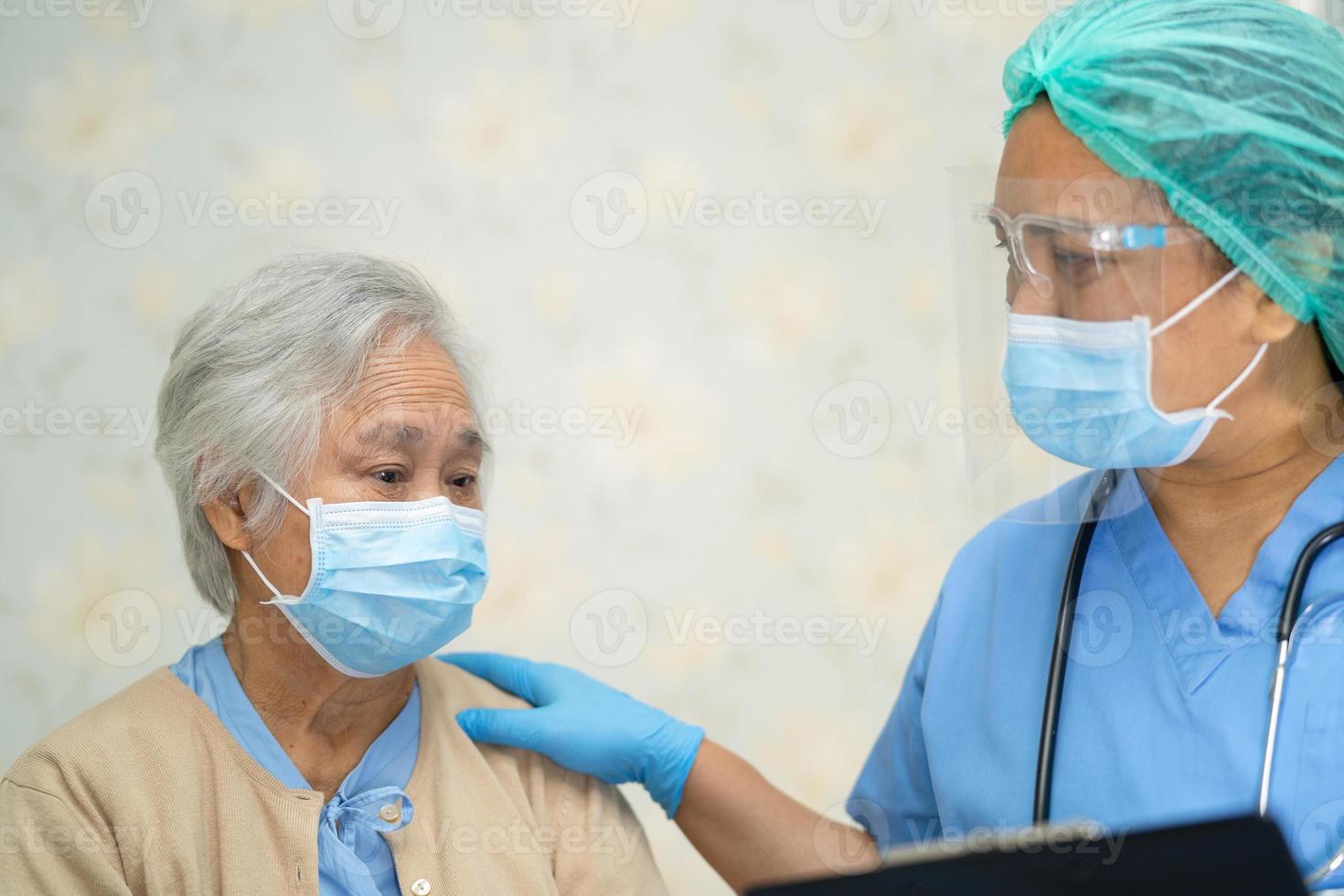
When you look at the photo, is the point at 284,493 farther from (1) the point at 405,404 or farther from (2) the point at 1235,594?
(2) the point at 1235,594

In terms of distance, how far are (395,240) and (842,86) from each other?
880mm

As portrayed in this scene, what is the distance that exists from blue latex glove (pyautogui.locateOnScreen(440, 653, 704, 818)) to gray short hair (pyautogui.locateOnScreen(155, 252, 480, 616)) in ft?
1.35

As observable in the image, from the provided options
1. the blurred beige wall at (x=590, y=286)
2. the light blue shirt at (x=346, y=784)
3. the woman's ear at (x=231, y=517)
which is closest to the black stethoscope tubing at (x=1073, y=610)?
the blurred beige wall at (x=590, y=286)

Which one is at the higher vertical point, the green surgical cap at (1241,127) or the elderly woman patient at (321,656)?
the green surgical cap at (1241,127)

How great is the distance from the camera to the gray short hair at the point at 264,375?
61.0 inches

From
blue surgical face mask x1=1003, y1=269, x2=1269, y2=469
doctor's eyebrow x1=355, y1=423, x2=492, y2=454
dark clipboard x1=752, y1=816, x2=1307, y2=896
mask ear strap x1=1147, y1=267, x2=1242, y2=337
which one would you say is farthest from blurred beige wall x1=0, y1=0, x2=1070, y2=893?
dark clipboard x1=752, y1=816, x2=1307, y2=896

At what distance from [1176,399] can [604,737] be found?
86cm

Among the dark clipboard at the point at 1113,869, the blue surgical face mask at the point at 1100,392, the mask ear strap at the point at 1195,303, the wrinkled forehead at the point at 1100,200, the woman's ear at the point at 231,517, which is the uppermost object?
the wrinkled forehead at the point at 1100,200

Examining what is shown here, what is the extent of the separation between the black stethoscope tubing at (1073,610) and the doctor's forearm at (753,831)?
0.30 metres

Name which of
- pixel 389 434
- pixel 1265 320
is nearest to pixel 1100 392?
pixel 1265 320

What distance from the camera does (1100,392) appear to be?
128cm

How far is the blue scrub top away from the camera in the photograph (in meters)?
1.22

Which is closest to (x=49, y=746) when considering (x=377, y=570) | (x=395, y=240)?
(x=377, y=570)

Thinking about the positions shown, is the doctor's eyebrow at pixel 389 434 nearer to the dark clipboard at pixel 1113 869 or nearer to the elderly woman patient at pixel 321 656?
the elderly woman patient at pixel 321 656
